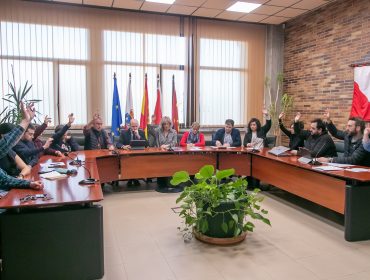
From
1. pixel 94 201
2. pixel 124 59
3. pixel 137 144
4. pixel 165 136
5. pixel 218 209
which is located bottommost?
pixel 218 209

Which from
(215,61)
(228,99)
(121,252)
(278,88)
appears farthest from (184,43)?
(121,252)

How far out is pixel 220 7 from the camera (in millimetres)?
6191

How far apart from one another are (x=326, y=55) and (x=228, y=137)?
2.60m

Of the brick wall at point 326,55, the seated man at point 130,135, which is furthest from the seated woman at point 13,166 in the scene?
the brick wall at point 326,55

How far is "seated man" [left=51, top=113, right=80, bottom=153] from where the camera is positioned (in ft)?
15.1

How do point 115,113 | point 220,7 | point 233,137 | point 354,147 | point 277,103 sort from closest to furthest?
point 354,147
point 233,137
point 220,7
point 115,113
point 277,103

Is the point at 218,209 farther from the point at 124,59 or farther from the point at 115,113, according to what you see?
the point at 124,59

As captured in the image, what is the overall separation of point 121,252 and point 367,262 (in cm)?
210

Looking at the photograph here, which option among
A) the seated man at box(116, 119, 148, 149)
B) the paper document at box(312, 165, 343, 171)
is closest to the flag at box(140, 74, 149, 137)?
the seated man at box(116, 119, 148, 149)

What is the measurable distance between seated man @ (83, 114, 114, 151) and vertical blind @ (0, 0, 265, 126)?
1358 millimetres

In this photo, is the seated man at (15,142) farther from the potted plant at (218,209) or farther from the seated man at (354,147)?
the seated man at (354,147)

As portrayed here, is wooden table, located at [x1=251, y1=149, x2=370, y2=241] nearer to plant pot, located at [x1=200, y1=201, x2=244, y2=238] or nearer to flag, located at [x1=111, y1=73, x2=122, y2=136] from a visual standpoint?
plant pot, located at [x1=200, y1=201, x2=244, y2=238]

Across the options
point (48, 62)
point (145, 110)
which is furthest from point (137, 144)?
point (48, 62)

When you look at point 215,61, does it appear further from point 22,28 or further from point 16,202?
point 16,202
